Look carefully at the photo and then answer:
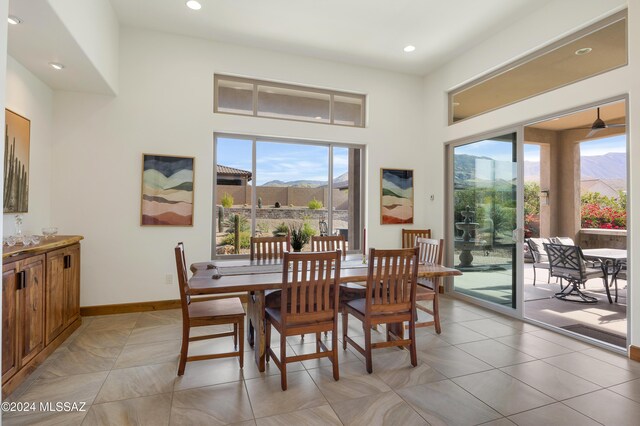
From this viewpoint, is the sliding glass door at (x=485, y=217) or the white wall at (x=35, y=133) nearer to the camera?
the white wall at (x=35, y=133)

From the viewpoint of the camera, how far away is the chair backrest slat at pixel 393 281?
2770mm

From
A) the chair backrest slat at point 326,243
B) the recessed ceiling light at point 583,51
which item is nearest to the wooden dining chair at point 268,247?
the chair backrest slat at point 326,243

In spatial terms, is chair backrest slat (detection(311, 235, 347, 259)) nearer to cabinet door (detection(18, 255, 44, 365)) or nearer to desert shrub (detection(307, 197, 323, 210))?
desert shrub (detection(307, 197, 323, 210))

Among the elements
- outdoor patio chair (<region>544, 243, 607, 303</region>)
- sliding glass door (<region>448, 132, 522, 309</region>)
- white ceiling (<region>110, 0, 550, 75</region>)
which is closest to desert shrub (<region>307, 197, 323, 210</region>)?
sliding glass door (<region>448, 132, 522, 309</region>)

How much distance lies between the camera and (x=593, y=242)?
285 inches

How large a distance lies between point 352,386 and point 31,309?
2.66 meters

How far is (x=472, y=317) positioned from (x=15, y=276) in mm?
4640

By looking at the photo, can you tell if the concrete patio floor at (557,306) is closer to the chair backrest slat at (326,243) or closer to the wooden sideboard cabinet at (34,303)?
the chair backrest slat at (326,243)

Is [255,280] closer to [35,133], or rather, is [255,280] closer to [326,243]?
[326,243]

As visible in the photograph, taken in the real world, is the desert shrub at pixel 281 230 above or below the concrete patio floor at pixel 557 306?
above

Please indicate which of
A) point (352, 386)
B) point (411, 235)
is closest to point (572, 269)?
point (411, 235)

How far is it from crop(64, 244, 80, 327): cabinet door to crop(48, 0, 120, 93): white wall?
197 cm

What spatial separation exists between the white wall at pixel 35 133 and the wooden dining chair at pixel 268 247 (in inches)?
→ 91.4

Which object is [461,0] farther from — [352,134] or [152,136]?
[152,136]
